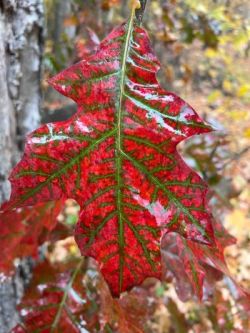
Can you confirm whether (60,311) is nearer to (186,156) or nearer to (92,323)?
(92,323)

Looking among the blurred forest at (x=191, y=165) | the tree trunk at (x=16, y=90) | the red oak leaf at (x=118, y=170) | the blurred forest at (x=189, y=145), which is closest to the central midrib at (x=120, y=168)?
the red oak leaf at (x=118, y=170)

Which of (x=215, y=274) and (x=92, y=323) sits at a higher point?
(x=215, y=274)

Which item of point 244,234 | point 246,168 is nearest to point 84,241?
point 244,234

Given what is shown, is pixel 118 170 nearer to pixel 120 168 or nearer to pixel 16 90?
pixel 120 168

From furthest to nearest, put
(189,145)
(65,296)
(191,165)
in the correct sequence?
(189,145), (191,165), (65,296)

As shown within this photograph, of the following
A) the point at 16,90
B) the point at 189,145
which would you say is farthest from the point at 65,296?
the point at 189,145

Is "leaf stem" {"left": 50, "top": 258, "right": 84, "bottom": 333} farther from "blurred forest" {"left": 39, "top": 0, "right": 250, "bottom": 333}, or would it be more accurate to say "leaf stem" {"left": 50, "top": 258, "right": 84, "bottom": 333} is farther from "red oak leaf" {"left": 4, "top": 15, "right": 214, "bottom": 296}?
"red oak leaf" {"left": 4, "top": 15, "right": 214, "bottom": 296}
